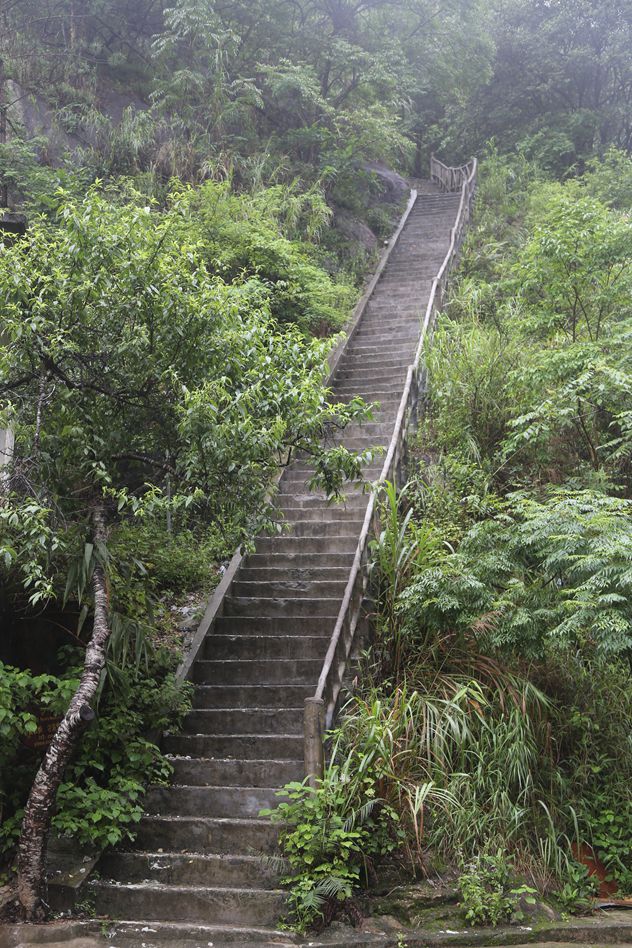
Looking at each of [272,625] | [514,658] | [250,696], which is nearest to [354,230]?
[272,625]

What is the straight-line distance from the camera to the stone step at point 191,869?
563 centimetres

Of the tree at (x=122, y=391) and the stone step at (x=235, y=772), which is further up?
the tree at (x=122, y=391)

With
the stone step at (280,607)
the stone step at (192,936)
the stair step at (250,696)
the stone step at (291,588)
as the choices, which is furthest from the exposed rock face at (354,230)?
the stone step at (192,936)

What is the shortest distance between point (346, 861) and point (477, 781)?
1.27m

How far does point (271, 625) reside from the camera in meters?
8.06

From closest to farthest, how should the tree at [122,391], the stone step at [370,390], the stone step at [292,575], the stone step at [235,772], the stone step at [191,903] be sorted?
the stone step at [191,903], the tree at [122,391], the stone step at [235,772], the stone step at [292,575], the stone step at [370,390]

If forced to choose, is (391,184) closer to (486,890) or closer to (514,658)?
(514,658)

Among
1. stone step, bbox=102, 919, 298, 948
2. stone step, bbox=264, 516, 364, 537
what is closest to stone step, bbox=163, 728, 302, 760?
stone step, bbox=102, 919, 298, 948

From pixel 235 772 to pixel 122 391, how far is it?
131 inches

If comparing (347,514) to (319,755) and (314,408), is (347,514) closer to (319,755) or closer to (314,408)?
(314,408)

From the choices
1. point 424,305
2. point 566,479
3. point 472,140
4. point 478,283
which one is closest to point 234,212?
point 424,305

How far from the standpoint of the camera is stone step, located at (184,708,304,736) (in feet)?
22.6

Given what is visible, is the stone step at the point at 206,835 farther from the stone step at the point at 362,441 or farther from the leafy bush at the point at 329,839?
the stone step at the point at 362,441

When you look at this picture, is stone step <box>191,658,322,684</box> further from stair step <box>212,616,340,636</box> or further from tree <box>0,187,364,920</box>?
tree <box>0,187,364,920</box>
